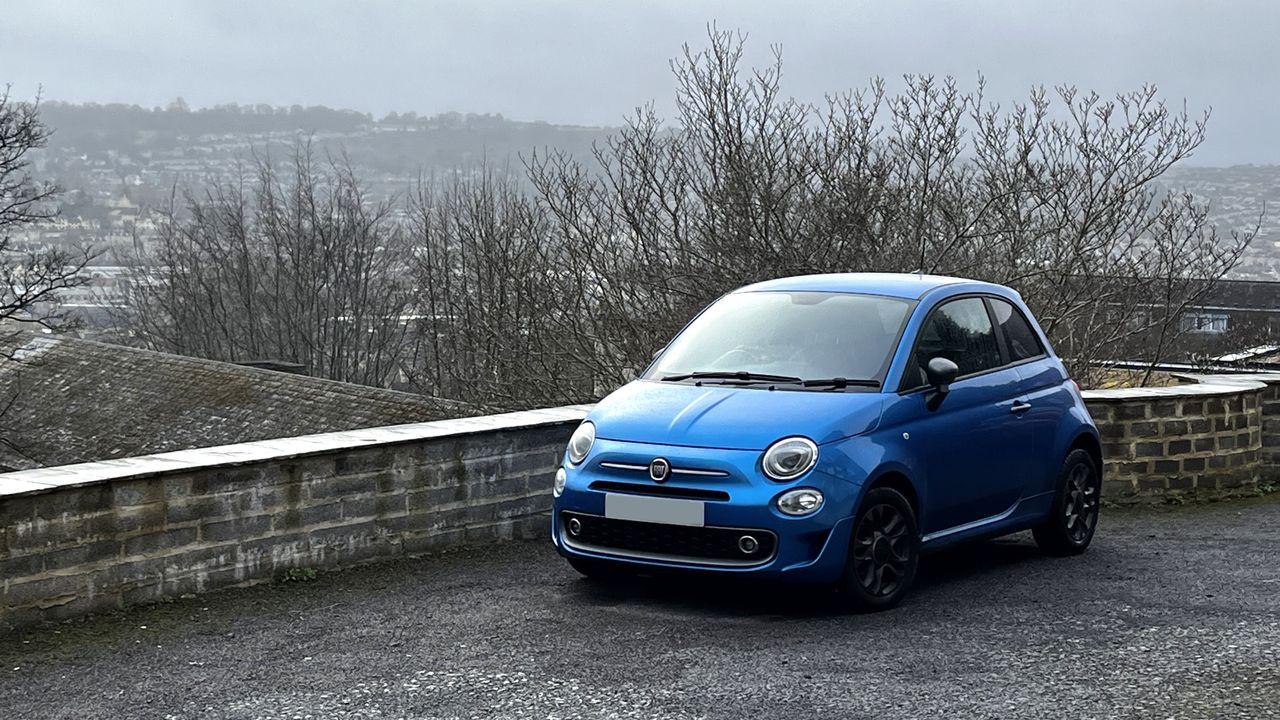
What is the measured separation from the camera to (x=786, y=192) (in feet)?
68.0

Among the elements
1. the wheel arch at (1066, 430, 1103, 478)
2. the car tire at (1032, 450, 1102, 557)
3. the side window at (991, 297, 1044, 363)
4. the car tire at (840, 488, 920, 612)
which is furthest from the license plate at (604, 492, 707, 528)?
the wheel arch at (1066, 430, 1103, 478)

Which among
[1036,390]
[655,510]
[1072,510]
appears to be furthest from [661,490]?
[1072,510]

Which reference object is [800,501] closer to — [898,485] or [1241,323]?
[898,485]

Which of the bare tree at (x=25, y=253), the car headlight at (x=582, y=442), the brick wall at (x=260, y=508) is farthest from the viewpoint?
the bare tree at (x=25, y=253)

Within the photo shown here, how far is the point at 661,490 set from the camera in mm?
7172

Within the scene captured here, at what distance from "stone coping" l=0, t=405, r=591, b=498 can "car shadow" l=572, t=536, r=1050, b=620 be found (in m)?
1.41

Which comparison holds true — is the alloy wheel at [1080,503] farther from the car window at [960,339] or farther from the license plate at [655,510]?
the license plate at [655,510]

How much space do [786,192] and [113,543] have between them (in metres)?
14.6

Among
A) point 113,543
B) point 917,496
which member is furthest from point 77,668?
point 917,496

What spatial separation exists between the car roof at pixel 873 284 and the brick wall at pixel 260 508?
1.72 m

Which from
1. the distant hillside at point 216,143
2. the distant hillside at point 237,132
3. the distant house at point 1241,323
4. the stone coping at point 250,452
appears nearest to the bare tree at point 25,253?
the distant hillside at point 216,143

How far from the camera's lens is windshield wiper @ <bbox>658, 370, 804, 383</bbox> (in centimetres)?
770

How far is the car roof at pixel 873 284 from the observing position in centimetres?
830

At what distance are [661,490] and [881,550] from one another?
1104 mm
